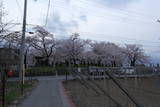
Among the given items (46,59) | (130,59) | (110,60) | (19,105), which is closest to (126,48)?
(130,59)

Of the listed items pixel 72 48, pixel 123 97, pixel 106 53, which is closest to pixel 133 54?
pixel 106 53

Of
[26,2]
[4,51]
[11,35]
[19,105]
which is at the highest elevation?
[26,2]

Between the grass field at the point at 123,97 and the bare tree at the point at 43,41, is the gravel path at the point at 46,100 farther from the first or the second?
the bare tree at the point at 43,41

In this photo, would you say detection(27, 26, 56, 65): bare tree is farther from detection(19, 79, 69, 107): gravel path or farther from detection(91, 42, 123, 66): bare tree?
detection(19, 79, 69, 107): gravel path

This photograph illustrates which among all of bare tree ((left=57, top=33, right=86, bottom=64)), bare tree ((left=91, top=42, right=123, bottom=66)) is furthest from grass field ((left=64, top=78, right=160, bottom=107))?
bare tree ((left=91, top=42, right=123, bottom=66))

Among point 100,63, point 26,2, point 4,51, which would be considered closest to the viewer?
point 4,51

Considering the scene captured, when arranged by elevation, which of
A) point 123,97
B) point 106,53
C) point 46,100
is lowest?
point 46,100

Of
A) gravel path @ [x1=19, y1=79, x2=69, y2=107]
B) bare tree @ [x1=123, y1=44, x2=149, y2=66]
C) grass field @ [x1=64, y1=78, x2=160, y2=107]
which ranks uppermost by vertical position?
bare tree @ [x1=123, y1=44, x2=149, y2=66]

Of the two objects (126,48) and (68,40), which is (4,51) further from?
(126,48)

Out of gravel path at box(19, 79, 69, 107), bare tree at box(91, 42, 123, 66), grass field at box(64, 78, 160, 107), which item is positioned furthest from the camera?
bare tree at box(91, 42, 123, 66)

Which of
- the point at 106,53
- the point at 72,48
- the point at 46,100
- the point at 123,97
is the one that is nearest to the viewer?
the point at 123,97

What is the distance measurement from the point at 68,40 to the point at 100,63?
15432mm

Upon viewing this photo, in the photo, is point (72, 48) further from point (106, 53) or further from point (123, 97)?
point (123, 97)

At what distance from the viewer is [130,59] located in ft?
257
